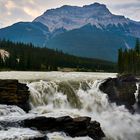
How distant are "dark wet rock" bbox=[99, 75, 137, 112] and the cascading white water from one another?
1.47 m

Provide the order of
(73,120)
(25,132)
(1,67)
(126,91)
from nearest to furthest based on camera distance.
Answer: (25,132) → (73,120) → (126,91) → (1,67)

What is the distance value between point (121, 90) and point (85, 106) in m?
10.8

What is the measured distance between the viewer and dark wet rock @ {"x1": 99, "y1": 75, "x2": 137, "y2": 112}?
74.7 metres

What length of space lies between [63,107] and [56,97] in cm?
283

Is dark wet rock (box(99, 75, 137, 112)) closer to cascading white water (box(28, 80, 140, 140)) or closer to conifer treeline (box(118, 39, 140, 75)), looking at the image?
cascading white water (box(28, 80, 140, 140))

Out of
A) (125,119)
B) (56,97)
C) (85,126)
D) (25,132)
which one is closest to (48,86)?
(56,97)

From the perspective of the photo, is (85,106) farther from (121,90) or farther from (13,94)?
(13,94)

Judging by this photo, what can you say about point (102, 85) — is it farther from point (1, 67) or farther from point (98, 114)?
point (1, 67)

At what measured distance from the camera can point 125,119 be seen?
219ft

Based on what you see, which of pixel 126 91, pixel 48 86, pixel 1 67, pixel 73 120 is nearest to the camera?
pixel 73 120

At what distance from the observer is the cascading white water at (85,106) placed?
59722 millimetres

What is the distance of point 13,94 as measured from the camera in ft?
195

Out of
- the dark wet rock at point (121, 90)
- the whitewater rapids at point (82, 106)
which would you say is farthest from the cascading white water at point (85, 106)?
the dark wet rock at point (121, 90)

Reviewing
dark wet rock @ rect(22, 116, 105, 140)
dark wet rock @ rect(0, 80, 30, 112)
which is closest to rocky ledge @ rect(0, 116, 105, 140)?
dark wet rock @ rect(22, 116, 105, 140)
